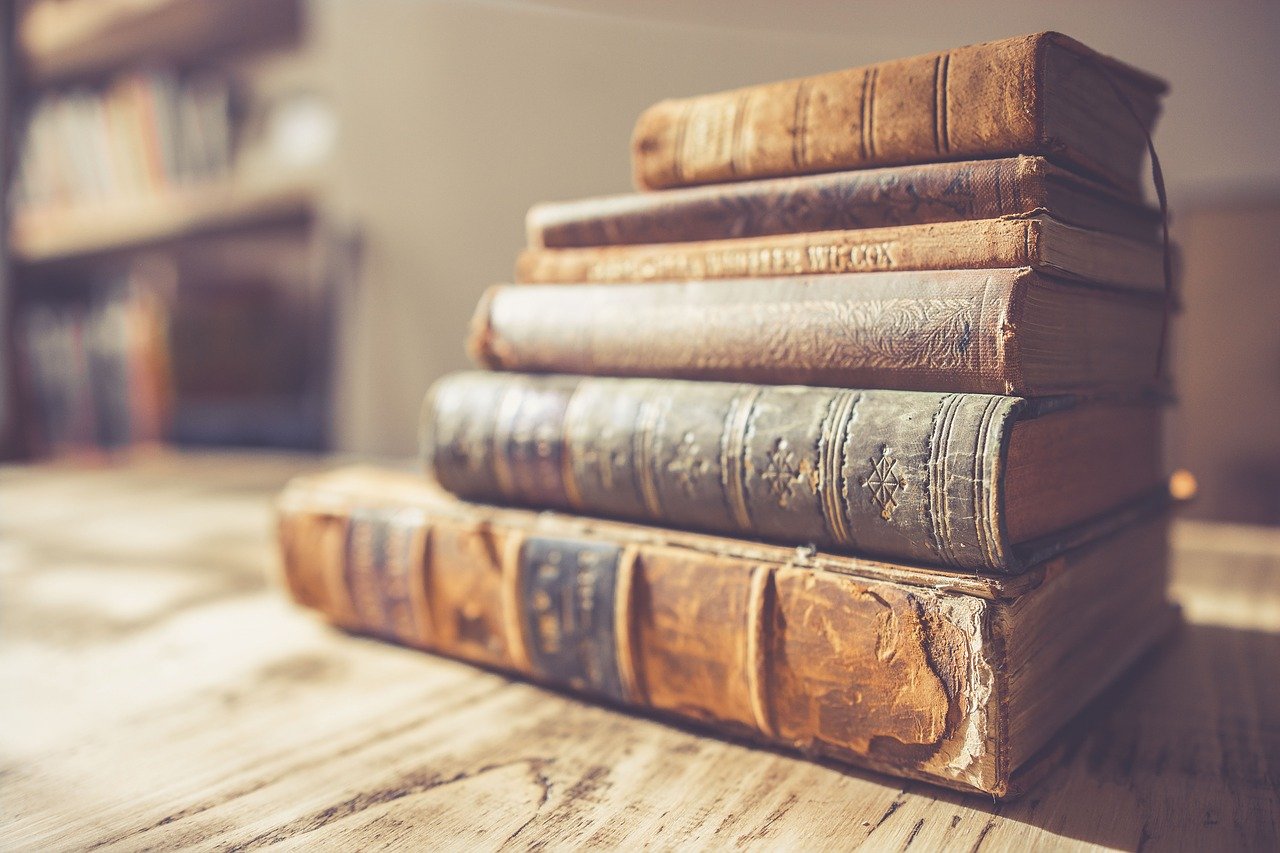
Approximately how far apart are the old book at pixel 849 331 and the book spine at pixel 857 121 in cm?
8

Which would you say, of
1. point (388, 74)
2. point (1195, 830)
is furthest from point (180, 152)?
point (1195, 830)

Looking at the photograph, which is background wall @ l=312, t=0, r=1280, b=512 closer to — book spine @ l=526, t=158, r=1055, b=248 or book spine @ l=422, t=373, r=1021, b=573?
book spine @ l=526, t=158, r=1055, b=248

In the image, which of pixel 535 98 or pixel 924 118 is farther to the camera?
pixel 535 98

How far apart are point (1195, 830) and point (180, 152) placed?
2.28 meters

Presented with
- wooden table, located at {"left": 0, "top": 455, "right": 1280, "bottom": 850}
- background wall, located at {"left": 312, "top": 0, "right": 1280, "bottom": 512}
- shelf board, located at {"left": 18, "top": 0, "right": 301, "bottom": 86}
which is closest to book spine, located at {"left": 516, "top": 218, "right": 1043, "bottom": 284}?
background wall, located at {"left": 312, "top": 0, "right": 1280, "bottom": 512}

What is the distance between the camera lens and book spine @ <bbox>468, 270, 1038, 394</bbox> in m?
0.52

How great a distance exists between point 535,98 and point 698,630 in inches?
44.3

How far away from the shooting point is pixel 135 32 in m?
2.12

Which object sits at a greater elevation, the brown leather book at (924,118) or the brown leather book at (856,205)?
the brown leather book at (924,118)

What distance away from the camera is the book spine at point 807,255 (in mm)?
532

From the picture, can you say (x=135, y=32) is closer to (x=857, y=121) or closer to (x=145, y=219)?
(x=145, y=219)

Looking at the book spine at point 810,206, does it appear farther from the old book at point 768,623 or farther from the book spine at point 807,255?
the old book at point 768,623

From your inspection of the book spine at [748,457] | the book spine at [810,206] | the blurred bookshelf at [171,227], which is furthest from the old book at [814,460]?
the blurred bookshelf at [171,227]

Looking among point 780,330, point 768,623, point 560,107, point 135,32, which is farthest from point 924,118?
point 135,32
